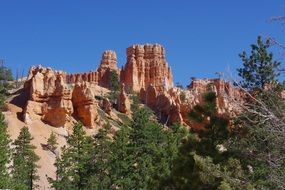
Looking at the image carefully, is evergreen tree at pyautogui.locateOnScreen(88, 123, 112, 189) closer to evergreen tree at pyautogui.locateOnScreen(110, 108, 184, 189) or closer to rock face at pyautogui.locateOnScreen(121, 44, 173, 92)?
evergreen tree at pyautogui.locateOnScreen(110, 108, 184, 189)

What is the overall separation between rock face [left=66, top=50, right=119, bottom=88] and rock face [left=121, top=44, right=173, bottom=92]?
4415mm

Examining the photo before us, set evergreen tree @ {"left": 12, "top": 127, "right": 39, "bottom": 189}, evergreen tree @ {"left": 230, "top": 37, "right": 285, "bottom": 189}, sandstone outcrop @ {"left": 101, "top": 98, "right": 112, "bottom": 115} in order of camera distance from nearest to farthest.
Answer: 1. evergreen tree @ {"left": 230, "top": 37, "right": 285, "bottom": 189}
2. evergreen tree @ {"left": 12, "top": 127, "right": 39, "bottom": 189}
3. sandstone outcrop @ {"left": 101, "top": 98, "right": 112, "bottom": 115}

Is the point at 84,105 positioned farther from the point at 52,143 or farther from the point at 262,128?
the point at 262,128

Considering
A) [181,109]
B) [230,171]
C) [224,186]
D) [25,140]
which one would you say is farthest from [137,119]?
[181,109]

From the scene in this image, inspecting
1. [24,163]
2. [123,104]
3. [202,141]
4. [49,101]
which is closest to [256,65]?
[202,141]

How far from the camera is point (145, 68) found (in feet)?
452

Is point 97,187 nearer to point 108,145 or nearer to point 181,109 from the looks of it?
point 108,145

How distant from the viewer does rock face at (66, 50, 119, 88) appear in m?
136

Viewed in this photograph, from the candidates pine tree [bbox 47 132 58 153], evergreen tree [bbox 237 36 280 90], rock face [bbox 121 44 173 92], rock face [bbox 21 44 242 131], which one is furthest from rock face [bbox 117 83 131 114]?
evergreen tree [bbox 237 36 280 90]

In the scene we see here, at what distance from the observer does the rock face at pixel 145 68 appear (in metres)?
132

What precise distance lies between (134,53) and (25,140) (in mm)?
90136

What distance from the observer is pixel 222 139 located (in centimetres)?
1822

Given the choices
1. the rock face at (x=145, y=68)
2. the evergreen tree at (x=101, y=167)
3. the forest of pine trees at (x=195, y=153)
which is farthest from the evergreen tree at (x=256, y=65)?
the rock face at (x=145, y=68)

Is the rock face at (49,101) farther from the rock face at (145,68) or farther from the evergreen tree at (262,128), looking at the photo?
the rock face at (145,68)
